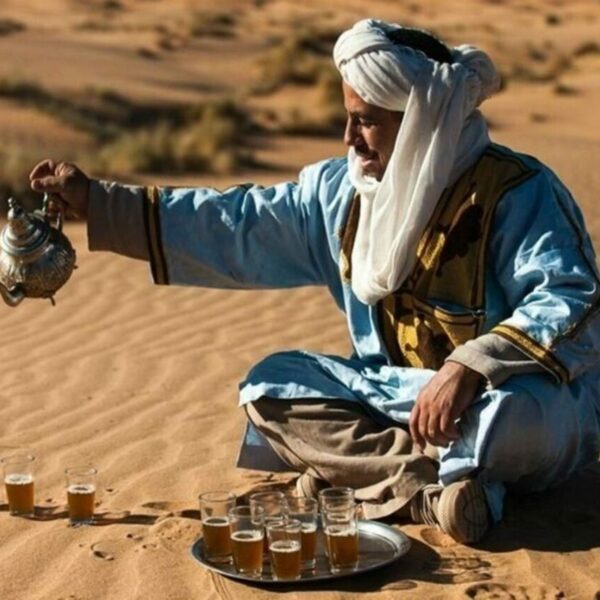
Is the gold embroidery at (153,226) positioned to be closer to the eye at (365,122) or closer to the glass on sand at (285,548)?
the eye at (365,122)

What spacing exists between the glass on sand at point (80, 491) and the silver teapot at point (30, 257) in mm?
560

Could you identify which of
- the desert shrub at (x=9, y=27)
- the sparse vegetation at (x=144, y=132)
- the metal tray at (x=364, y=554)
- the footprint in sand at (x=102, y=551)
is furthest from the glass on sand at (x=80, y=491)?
the desert shrub at (x=9, y=27)

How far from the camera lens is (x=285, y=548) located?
15.0 ft

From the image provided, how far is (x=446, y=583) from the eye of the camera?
4.60 meters

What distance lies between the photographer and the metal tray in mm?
4613

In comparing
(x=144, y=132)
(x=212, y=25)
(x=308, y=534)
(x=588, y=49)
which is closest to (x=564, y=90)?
(x=588, y=49)

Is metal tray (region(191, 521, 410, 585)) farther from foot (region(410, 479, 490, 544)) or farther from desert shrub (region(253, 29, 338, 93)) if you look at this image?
desert shrub (region(253, 29, 338, 93))

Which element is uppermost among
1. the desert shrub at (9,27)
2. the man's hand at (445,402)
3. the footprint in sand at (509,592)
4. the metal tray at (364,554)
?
the man's hand at (445,402)

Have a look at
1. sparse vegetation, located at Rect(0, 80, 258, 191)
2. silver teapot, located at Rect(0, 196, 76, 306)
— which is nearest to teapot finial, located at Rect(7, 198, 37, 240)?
silver teapot, located at Rect(0, 196, 76, 306)

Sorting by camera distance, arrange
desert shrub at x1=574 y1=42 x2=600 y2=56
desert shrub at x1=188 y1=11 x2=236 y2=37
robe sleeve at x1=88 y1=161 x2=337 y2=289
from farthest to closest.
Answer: desert shrub at x1=188 y1=11 x2=236 y2=37 → desert shrub at x1=574 y1=42 x2=600 y2=56 → robe sleeve at x1=88 y1=161 x2=337 y2=289

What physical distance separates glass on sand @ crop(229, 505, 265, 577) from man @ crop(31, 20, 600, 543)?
1.87 feet

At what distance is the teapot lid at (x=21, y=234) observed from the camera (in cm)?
508

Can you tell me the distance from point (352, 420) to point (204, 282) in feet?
2.39

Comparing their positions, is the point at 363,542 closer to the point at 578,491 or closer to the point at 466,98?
the point at 578,491
